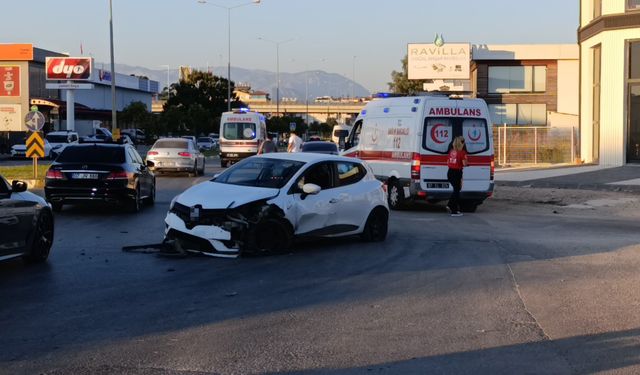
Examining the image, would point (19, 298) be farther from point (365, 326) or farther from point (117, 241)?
point (117, 241)

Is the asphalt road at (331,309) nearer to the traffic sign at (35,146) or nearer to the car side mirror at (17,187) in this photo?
the car side mirror at (17,187)

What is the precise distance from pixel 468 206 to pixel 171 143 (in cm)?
1485

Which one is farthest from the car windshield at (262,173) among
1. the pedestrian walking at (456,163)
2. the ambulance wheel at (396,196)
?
the ambulance wheel at (396,196)

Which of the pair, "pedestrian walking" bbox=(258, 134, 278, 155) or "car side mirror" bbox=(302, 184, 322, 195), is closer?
"car side mirror" bbox=(302, 184, 322, 195)

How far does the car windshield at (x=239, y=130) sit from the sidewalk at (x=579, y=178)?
11872 mm

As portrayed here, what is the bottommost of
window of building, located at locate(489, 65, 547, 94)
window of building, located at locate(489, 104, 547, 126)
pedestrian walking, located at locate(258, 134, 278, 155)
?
pedestrian walking, located at locate(258, 134, 278, 155)

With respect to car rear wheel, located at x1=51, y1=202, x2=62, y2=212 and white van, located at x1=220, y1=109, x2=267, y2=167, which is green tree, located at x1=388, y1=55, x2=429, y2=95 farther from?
car rear wheel, located at x1=51, y1=202, x2=62, y2=212

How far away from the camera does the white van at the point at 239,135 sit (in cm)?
3884

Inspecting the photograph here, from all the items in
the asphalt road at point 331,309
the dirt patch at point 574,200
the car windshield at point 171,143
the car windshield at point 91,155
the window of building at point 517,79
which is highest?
the window of building at point 517,79

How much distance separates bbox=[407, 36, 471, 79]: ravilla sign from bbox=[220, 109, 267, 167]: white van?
2173cm

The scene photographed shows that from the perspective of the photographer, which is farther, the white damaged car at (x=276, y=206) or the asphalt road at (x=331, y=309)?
the white damaged car at (x=276, y=206)

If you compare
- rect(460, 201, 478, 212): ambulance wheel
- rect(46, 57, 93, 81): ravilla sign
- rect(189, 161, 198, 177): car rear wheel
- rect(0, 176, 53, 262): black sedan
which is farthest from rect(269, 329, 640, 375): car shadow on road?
rect(46, 57, 93, 81): ravilla sign

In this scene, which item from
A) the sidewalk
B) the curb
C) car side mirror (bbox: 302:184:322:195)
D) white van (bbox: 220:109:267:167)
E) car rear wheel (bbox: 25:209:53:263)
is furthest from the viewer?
white van (bbox: 220:109:267:167)

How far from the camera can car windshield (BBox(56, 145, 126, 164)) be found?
57.3 ft
